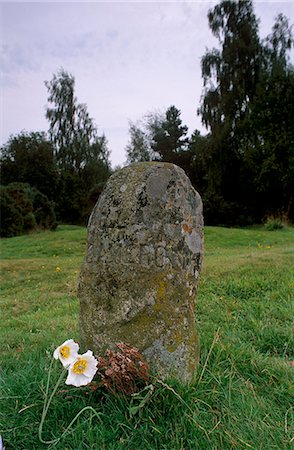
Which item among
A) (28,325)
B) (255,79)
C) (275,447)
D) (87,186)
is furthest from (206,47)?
(275,447)

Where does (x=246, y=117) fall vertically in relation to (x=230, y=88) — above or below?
below

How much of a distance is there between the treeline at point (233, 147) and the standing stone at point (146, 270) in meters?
17.4

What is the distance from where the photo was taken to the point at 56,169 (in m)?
26.3

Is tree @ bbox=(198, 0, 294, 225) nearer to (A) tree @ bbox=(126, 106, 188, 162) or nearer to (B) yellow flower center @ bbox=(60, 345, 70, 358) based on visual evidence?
(A) tree @ bbox=(126, 106, 188, 162)

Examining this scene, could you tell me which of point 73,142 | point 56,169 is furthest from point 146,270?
point 73,142

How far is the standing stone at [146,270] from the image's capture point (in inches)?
84.0

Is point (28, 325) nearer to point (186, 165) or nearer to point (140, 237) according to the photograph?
point (140, 237)

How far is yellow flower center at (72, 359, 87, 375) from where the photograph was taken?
175 centimetres

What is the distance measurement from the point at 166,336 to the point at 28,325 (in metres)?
2.48

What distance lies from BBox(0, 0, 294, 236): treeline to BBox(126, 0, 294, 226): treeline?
0.05 m

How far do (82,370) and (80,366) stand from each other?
2 centimetres

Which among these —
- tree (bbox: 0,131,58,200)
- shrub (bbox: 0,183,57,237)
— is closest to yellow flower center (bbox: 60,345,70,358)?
shrub (bbox: 0,183,57,237)

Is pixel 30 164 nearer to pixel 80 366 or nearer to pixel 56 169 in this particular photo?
pixel 56 169

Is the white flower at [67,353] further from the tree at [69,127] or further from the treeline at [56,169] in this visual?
the tree at [69,127]
